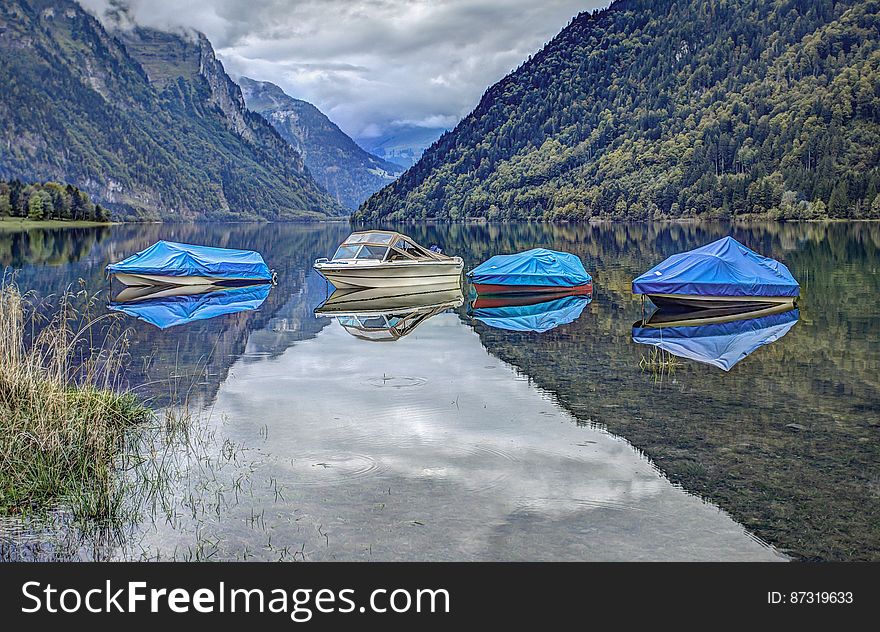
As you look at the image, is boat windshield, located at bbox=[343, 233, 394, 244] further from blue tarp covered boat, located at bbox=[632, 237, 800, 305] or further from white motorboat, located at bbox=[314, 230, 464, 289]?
blue tarp covered boat, located at bbox=[632, 237, 800, 305]

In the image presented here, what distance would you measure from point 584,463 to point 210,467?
4.98 metres

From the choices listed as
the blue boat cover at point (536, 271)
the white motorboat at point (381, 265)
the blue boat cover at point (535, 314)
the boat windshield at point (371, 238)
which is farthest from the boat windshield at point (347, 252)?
the blue boat cover at point (535, 314)

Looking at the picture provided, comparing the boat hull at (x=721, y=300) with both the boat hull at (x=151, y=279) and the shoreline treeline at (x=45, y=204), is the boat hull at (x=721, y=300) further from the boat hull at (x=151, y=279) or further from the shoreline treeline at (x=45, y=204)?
the shoreline treeline at (x=45, y=204)

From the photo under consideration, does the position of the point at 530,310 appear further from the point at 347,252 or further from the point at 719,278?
the point at 347,252

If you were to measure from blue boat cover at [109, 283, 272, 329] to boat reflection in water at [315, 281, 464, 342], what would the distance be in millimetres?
3212

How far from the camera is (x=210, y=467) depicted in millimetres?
11242

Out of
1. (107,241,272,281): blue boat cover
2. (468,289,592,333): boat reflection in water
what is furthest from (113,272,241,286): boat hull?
(468,289,592,333): boat reflection in water

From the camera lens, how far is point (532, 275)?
3653 cm

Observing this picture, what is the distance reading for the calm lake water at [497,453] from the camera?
869 cm

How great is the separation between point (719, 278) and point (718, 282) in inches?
9.5

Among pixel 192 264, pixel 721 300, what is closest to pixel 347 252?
pixel 192 264

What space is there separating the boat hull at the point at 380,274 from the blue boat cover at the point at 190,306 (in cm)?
312

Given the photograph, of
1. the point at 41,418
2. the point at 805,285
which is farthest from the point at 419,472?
the point at 805,285

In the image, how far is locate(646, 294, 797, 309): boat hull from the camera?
94.2 ft
